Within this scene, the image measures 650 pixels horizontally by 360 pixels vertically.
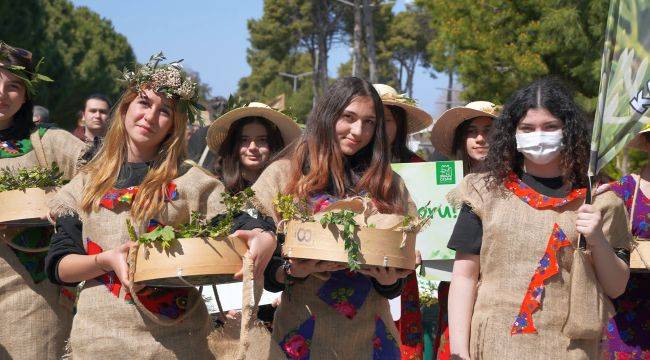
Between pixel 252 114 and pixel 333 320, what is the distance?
2.41 meters

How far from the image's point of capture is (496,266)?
415cm

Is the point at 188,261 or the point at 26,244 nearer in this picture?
the point at 188,261

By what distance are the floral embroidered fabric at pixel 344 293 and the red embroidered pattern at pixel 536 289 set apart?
67 cm

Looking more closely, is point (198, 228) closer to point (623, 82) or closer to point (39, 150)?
point (623, 82)

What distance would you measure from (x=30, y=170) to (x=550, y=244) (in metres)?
2.77

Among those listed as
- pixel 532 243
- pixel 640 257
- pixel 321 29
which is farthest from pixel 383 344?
pixel 321 29

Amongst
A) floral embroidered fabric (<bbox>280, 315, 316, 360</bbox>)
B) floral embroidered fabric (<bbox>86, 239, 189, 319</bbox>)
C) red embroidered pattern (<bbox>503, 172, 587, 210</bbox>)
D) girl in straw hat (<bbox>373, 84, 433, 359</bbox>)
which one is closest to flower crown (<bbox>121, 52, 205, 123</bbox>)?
floral embroidered fabric (<bbox>86, 239, 189, 319</bbox>)

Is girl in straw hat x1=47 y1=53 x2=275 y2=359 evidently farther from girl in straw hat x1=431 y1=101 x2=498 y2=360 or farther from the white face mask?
girl in straw hat x1=431 y1=101 x2=498 y2=360

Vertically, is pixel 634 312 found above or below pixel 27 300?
below

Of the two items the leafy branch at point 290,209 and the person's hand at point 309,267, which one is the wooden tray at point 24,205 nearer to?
the leafy branch at point 290,209

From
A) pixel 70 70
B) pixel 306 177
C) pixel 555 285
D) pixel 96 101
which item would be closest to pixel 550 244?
pixel 555 285

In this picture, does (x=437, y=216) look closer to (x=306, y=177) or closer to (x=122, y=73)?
(x=306, y=177)

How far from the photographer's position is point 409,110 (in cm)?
685

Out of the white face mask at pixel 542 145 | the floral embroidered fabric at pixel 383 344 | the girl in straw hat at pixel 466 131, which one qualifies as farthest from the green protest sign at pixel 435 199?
→ the white face mask at pixel 542 145
